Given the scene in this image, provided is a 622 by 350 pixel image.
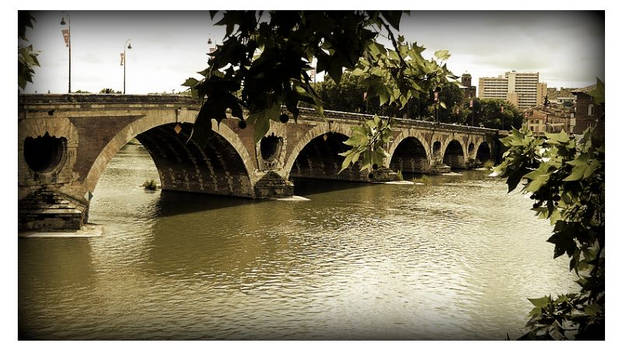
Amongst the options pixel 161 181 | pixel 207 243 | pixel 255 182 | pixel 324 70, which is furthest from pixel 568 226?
pixel 161 181

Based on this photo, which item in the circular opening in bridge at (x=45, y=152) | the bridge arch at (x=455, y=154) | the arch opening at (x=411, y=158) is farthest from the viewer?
the bridge arch at (x=455, y=154)

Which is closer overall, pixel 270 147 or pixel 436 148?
pixel 270 147

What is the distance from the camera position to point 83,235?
2042cm

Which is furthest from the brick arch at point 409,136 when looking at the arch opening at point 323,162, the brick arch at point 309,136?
the brick arch at point 309,136

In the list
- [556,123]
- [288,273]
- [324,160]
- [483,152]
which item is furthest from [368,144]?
[483,152]

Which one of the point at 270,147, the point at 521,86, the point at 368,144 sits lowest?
the point at 368,144

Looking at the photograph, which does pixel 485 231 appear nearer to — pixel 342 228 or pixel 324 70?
pixel 342 228

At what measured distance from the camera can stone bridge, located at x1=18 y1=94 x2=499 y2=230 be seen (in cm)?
2102

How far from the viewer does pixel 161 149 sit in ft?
107

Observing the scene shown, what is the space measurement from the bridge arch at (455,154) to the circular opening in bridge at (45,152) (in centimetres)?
3982

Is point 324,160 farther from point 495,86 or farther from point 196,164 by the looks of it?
point 495,86

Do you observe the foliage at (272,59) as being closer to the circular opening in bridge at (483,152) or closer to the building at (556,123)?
the building at (556,123)

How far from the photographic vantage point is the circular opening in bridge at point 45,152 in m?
22.1

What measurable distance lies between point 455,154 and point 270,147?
29.2m
